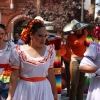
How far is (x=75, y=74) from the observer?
21.2 feet

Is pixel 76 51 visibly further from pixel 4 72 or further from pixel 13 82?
pixel 13 82

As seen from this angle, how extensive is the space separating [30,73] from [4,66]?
5.56 ft

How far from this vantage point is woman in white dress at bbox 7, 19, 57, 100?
12.7 ft

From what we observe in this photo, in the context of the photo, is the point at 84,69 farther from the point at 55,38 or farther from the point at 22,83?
the point at 55,38

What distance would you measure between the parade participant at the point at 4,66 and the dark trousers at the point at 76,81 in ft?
4.64

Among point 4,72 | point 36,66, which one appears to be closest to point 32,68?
point 36,66

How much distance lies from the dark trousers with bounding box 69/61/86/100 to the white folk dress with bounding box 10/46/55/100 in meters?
2.52

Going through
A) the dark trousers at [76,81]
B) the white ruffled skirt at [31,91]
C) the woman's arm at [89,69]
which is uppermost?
the woman's arm at [89,69]

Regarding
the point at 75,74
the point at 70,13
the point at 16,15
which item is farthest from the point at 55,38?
the point at 16,15

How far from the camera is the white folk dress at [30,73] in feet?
12.6

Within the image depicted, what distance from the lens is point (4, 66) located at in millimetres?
5500

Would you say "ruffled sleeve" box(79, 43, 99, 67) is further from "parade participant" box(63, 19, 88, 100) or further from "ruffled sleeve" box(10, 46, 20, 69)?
"parade participant" box(63, 19, 88, 100)

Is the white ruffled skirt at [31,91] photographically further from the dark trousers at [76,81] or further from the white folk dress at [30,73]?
the dark trousers at [76,81]

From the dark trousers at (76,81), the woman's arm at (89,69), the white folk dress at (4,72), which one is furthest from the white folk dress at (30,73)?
the dark trousers at (76,81)
